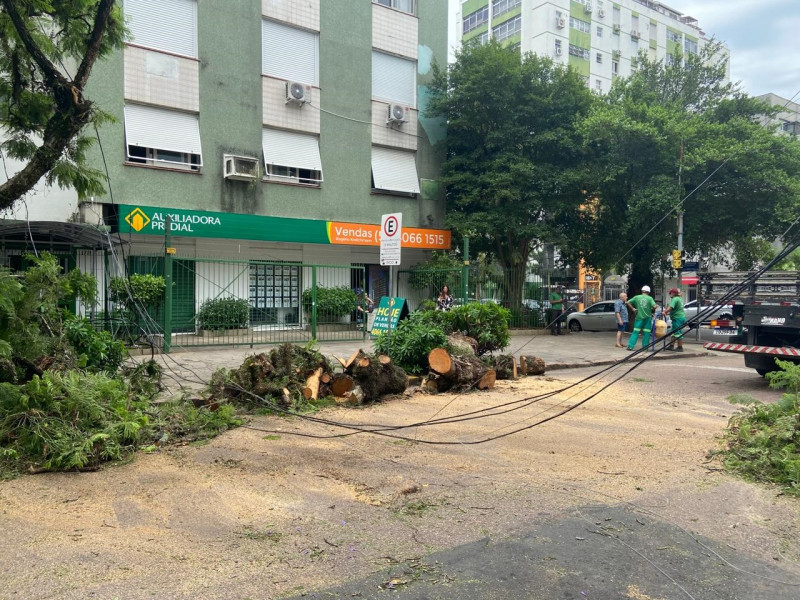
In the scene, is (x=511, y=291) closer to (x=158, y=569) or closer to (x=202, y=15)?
(x=202, y=15)

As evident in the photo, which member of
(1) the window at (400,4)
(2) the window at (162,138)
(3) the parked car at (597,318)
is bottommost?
(3) the parked car at (597,318)

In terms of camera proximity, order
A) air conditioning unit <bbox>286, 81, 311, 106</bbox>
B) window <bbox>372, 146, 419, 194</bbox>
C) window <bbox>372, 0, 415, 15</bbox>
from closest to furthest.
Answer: air conditioning unit <bbox>286, 81, 311, 106</bbox> → window <bbox>372, 146, 419, 194</bbox> → window <bbox>372, 0, 415, 15</bbox>

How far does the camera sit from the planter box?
14.3 meters

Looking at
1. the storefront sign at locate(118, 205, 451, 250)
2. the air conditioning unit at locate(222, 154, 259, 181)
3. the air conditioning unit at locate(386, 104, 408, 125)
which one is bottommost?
the storefront sign at locate(118, 205, 451, 250)

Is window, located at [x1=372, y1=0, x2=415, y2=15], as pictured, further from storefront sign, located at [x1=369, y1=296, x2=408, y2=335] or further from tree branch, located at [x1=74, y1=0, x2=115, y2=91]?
tree branch, located at [x1=74, y1=0, x2=115, y2=91]

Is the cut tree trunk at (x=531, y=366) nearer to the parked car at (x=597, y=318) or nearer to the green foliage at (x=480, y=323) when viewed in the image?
the green foliage at (x=480, y=323)

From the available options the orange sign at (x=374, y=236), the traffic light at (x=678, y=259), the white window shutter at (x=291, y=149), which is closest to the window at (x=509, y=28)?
the orange sign at (x=374, y=236)

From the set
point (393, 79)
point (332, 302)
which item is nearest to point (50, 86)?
point (332, 302)

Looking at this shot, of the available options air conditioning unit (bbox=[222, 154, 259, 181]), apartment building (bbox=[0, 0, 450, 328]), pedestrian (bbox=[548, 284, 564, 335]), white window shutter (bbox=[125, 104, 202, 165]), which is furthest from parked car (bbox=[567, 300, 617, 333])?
white window shutter (bbox=[125, 104, 202, 165])

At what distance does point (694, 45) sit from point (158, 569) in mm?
68372

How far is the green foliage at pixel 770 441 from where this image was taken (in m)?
5.29

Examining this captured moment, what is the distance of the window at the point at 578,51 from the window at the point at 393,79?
33.2 metres

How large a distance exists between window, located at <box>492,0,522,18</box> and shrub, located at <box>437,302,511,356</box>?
47.0 meters

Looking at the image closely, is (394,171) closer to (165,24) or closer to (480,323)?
(165,24)
